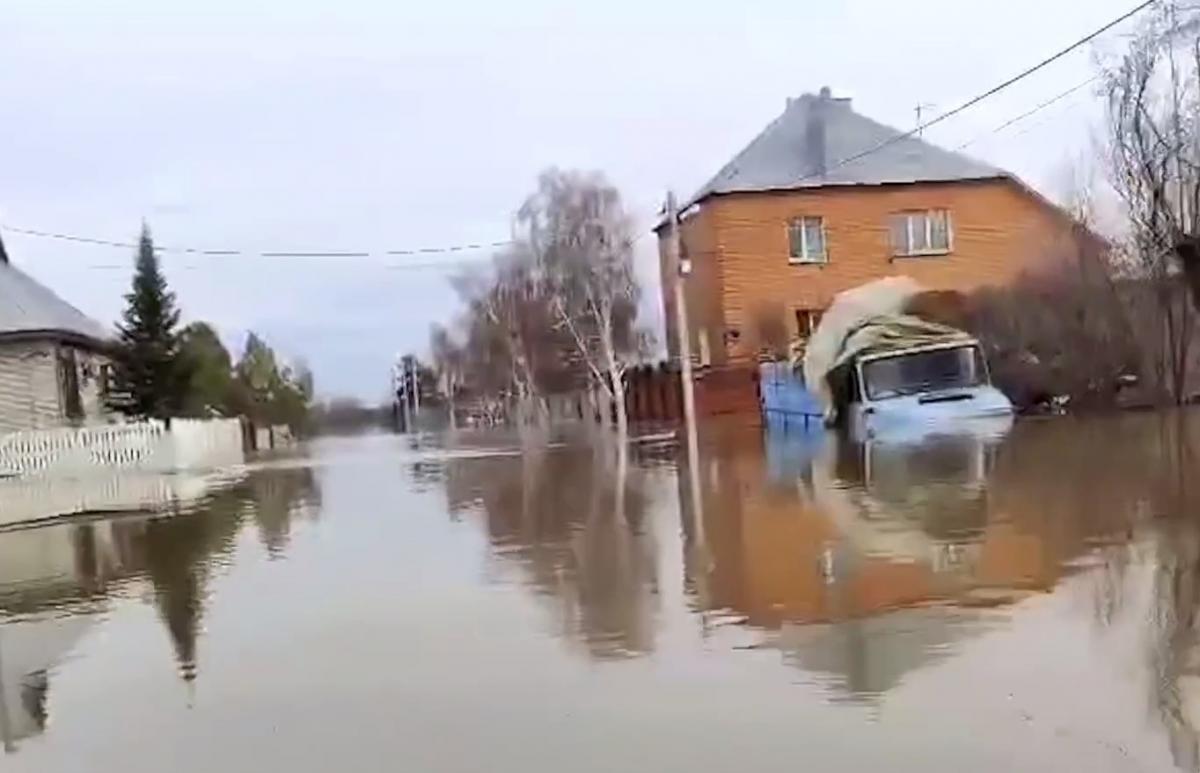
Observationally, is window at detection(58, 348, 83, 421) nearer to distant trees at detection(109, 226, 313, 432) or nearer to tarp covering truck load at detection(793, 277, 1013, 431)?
distant trees at detection(109, 226, 313, 432)

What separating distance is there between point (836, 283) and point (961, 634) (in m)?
42.4

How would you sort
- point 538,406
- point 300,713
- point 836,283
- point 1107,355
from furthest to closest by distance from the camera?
point 538,406 < point 836,283 < point 1107,355 < point 300,713

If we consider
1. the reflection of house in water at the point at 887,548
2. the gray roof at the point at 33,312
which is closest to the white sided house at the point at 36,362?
the gray roof at the point at 33,312

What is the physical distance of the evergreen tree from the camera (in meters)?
42.9

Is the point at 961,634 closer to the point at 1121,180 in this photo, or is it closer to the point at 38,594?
the point at 38,594

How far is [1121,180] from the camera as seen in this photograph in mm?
33406

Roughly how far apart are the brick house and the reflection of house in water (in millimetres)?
28011


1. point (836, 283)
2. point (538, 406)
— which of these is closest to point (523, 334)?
point (538, 406)

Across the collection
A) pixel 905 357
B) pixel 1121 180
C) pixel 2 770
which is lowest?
pixel 2 770

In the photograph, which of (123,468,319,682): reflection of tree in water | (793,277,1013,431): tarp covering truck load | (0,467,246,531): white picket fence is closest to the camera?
(123,468,319,682): reflection of tree in water

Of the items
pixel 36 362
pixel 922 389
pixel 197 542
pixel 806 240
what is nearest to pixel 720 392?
pixel 806 240

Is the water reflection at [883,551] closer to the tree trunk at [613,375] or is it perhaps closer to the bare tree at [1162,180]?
the bare tree at [1162,180]

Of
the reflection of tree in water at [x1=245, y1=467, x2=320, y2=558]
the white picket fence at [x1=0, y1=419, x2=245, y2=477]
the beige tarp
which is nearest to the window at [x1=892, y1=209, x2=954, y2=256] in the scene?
the beige tarp

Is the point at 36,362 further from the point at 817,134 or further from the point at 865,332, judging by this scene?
the point at 817,134
